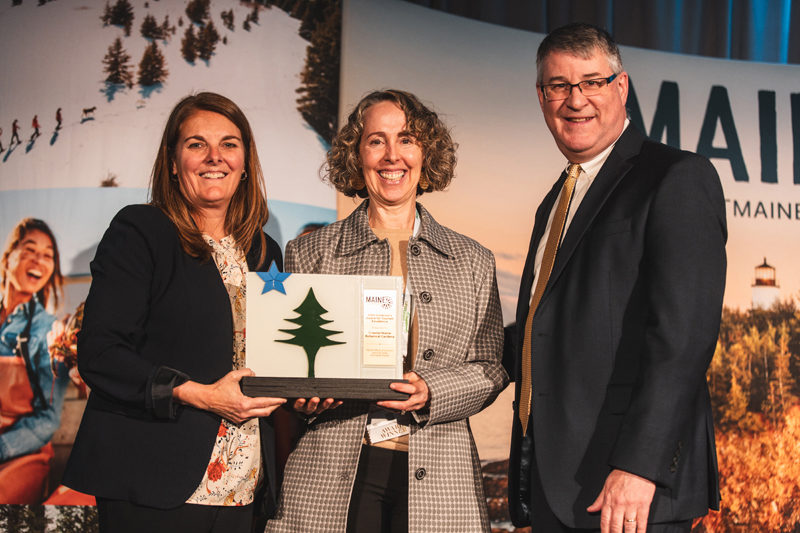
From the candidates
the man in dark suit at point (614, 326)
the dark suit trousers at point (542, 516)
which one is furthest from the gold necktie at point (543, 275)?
the dark suit trousers at point (542, 516)

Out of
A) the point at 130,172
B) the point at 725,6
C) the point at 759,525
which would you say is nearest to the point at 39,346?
the point at 130,172

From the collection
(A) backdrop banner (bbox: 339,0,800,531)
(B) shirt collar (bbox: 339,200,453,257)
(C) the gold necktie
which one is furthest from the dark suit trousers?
(A) backdrop banner (bbox: 339,0,800,531)

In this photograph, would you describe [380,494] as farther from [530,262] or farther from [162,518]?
[530,262]

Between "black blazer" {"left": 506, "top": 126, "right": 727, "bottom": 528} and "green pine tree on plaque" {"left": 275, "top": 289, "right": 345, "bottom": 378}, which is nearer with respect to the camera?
"black blazer" {"left": 506, "top": 126, "right": 727, "bottom": 528}

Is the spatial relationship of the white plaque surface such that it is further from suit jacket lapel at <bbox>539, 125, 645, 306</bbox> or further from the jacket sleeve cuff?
suit jacket lapel at <bbox>539, 125, 645, 306</bbox>

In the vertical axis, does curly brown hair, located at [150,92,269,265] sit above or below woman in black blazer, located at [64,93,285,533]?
above

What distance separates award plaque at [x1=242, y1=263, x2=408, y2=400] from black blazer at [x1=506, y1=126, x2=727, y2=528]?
1.18 ft

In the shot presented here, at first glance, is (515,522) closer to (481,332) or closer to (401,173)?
(481,332)

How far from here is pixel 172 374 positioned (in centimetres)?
171

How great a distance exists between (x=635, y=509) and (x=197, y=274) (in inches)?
46.6

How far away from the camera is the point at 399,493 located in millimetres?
1859

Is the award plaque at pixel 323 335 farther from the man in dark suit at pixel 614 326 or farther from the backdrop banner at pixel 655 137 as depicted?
the backdrop banner at pixel 655 137

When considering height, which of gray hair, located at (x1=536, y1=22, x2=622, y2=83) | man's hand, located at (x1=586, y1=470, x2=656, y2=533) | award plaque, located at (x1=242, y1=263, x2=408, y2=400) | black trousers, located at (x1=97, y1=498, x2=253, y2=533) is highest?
gray hair, located at (x1=536, y1=22, x2=622, y2=83)

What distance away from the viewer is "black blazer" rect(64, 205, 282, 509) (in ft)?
5.55
